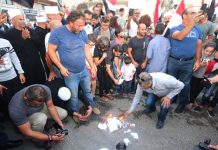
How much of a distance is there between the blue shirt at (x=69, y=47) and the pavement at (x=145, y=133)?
43.2 inches

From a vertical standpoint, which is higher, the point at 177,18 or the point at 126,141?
the point at 177,18

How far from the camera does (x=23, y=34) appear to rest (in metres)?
3.91

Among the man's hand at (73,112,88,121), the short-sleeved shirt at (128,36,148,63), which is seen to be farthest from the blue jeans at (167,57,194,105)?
the man's hand at (73,112,88,121)

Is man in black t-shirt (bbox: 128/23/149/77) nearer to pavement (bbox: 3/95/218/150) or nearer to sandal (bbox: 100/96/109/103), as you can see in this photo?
sandal (bbox: 100/96/109/103)

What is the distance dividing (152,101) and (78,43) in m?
1.79

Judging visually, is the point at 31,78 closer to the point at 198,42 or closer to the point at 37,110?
the point at 37,110

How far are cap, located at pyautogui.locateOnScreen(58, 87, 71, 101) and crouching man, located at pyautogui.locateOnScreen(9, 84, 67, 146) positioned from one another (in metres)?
0.37

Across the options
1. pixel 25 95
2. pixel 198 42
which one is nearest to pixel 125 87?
pixel 198 42

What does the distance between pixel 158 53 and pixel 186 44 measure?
1.96ft

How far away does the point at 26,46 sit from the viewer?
13.1ft

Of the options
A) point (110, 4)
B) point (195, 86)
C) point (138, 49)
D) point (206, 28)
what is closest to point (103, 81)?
point (138, 49)

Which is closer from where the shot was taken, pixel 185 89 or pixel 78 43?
pixel 78 43

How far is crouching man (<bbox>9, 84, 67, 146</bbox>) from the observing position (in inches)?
110

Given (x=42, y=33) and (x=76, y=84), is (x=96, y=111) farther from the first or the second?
(x=42, y=33)
